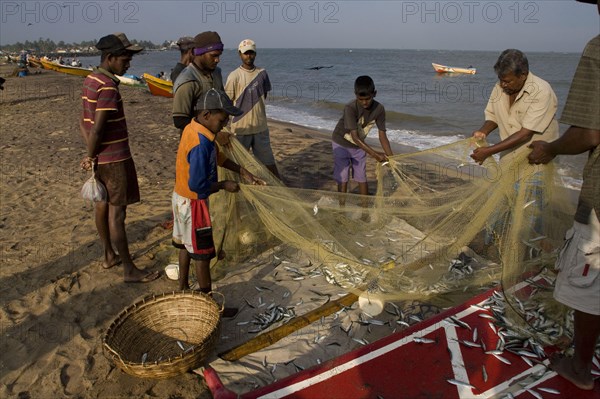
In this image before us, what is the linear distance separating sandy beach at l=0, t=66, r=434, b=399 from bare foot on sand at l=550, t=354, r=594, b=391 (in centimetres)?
140

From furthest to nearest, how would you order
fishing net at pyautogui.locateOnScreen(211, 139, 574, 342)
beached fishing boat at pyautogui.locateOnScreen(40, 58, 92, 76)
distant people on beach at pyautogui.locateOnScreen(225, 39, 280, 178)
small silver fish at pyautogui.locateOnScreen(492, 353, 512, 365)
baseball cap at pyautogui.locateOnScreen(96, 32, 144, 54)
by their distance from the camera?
1. beached fishing boat at pyautogui.locateOnScreen(40, 58, 92, 76)
2. distant people on beach at pyautogui.locateOnScreen(225, 39, 280, 178)
3. baseball cap at pyautogui.locateOnScreen(96, 32, 144, 54)
4. fishing net at pyautogui.locateOnScreen(211, 139, 574, 342)
5. small silver fish at pyautogui.locateOnScreen(492, 353, 512, 365)

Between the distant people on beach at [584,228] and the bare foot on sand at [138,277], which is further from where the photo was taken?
the bare foot on sand at [138,277]

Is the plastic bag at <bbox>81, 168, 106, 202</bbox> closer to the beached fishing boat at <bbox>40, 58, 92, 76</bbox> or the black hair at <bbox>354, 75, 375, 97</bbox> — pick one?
the black hair at <bbox>354, 75, 375, 97</bbox>

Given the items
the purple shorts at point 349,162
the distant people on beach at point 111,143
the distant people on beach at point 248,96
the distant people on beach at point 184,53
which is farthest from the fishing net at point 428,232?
the distant people on beach at point 184,53

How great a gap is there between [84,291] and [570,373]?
464 cm

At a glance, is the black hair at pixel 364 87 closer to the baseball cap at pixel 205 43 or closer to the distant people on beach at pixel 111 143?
the baseball cap at pixel 205 43

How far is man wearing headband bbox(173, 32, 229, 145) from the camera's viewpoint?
4801 millimetres

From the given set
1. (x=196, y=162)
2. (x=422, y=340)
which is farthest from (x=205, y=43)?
(x=422, y=340)

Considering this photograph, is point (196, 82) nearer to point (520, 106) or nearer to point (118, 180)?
point (118, 180)

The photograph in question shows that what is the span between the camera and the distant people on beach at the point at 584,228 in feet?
8.73

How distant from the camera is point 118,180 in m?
4.72

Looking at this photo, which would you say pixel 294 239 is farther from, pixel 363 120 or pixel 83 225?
pixel 83 225

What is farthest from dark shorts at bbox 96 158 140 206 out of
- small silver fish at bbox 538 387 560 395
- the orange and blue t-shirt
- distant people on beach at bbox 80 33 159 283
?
small silver fish at bbox 538 387 560 395

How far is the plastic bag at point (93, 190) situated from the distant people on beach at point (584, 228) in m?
4.21
